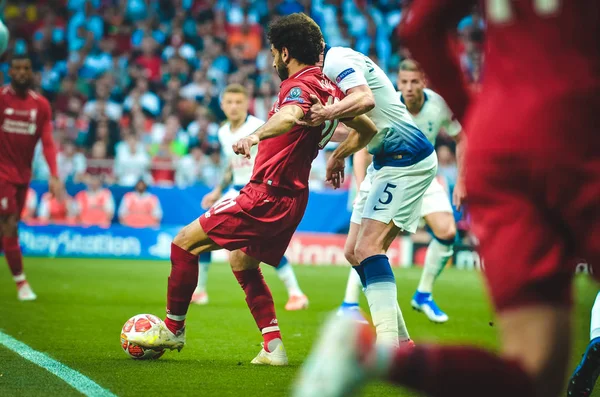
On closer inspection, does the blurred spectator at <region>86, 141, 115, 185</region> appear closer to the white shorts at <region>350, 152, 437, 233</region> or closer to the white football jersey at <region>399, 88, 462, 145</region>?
the white football jersey at <region>399, 88, 462, 145</region>

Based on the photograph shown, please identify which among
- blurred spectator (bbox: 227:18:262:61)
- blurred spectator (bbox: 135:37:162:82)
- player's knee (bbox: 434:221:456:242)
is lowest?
player's knee (bbox: 434:221:456:242)

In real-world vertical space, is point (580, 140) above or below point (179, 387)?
above

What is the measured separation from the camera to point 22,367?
543 centimetres

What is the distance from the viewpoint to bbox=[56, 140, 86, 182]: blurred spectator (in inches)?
724

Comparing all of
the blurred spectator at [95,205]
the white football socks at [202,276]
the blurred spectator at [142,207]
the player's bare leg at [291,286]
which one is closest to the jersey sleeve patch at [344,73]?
the player's bare leg at [291,286]

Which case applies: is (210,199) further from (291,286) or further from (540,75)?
(540,75)

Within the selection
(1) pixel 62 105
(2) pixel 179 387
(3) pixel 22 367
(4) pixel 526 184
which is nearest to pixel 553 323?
(4) pixel 526 184

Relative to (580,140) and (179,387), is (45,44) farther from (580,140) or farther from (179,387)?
(580,140)

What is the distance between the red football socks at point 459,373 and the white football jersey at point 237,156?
7457 millimetres

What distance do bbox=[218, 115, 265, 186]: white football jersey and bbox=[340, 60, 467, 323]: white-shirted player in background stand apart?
7.54ft

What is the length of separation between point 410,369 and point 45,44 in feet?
72.3

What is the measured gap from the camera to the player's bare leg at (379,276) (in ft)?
18.8

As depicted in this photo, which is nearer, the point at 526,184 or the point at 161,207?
the point at 526,184

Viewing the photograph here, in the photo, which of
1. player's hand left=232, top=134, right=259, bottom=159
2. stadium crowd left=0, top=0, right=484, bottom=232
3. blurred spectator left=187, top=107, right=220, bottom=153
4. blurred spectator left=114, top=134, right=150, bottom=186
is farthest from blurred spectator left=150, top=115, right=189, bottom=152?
player's hand left=232, top=134, right=259, bottom=159
